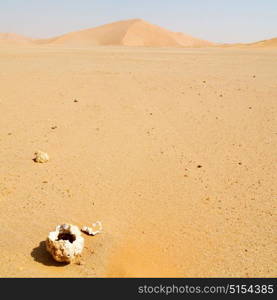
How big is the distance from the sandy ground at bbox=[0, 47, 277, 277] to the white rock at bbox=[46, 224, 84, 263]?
91mm

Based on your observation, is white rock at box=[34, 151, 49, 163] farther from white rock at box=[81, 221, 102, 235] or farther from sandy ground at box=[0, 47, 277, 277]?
white rock at box=[81, 221, 102, 235]

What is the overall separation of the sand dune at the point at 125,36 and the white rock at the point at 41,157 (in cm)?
3354

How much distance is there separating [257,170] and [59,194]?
231cm

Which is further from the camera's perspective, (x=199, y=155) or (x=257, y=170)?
(x=199, y=155)

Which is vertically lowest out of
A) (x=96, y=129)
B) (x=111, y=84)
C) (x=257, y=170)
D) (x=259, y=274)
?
(x=259, y=274)

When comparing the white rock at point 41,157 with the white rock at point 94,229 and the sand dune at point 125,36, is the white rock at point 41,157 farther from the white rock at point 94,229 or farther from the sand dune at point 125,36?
the sand dune at point 125,36

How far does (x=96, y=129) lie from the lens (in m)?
5.80

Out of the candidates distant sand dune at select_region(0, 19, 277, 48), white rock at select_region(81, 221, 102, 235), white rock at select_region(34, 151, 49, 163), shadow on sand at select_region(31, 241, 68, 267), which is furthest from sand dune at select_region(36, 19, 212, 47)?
shadow on sand at select_region(31, 241, 68, 267)

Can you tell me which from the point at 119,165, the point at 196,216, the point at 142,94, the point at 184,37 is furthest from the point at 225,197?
the point at 184,37

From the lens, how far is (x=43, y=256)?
3238mm

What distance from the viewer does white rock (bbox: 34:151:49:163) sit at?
481 centimetres

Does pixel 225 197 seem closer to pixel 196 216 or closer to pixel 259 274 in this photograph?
pixel 196 216

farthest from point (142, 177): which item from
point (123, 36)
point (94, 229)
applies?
point (123, 36)

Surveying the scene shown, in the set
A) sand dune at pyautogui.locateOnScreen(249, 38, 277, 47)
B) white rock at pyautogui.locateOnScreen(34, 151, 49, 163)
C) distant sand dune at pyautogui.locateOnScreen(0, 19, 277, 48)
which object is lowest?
white rock at pyautogui.locateOnScreen(34, 151, 49, 163)
